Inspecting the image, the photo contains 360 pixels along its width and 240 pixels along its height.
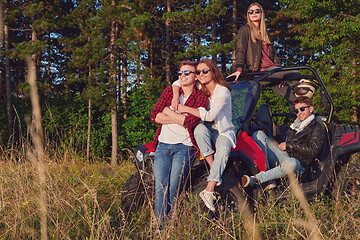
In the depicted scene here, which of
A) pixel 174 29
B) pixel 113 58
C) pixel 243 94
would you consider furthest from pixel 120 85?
pixel 243 94

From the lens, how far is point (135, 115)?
16.6 meters

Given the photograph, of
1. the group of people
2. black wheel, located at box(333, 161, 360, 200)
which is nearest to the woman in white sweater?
the group of people

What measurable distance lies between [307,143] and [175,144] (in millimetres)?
1644

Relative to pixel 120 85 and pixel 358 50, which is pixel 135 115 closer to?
pixel 120 85

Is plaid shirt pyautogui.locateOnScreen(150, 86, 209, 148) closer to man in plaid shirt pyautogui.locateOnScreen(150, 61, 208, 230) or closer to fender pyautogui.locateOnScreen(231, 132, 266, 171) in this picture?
man in plaid shirt pyautogui.locateOnScreen(150, 61, 208, 230)

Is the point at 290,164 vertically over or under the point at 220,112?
under

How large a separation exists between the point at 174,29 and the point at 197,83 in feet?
54.0

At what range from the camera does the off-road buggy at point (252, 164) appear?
3.94 meters

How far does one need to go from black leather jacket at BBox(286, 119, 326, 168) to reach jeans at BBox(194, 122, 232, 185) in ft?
3.53

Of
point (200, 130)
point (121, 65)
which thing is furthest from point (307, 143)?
point (121, 65)

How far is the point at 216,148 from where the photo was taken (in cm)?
375

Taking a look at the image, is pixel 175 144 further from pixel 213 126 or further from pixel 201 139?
pixel 213 126

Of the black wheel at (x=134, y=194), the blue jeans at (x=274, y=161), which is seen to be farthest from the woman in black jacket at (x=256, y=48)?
the black wheel at (x=134, y=194)

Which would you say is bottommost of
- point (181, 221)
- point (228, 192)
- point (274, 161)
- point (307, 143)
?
point (181, 221)
